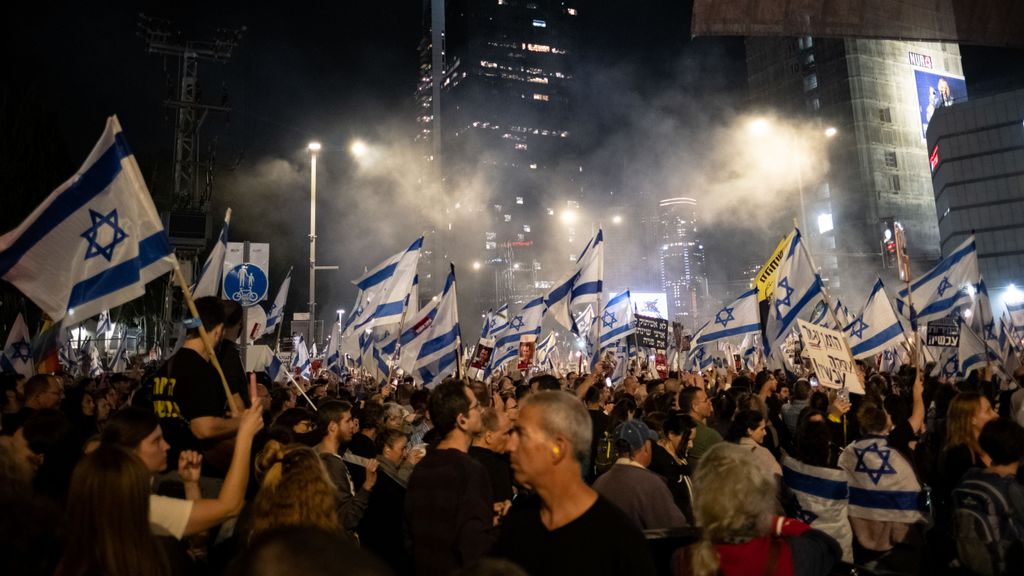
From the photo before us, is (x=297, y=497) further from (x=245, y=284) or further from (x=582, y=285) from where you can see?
(x=582, y=285)

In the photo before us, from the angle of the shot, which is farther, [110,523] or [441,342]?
[441,342]

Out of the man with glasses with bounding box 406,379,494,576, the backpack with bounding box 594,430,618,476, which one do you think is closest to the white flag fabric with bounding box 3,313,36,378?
the backpack with bounding box 594,430,618,476

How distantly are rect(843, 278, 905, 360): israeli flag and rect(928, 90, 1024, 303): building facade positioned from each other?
55688 millimetres

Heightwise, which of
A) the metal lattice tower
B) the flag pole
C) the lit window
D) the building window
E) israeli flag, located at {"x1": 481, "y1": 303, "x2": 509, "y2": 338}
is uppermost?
the building window

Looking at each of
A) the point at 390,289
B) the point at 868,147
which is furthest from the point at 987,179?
the point at 390,289

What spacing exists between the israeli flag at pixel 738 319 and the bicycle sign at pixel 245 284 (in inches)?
420

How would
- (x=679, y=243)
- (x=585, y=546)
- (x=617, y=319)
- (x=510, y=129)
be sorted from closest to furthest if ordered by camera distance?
(x=585, y=546) < (x=617, y=319) < (x=510, y=129) < (x=679, y=243)

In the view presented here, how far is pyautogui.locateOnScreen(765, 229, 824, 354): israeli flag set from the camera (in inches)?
476

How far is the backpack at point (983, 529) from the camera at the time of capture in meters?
3.98

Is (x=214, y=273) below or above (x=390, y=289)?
below

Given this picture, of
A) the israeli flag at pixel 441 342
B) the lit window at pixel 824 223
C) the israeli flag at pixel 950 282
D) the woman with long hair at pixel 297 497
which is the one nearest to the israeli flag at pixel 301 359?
the israeli flag at pixel 441 342

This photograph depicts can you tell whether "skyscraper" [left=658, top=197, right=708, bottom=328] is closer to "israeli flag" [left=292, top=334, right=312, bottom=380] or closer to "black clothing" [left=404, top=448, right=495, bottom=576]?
"israeli flag" [left=292, top=334, right=312, bottom=380]

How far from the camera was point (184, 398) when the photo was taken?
15.3ft

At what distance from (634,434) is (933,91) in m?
83.7
